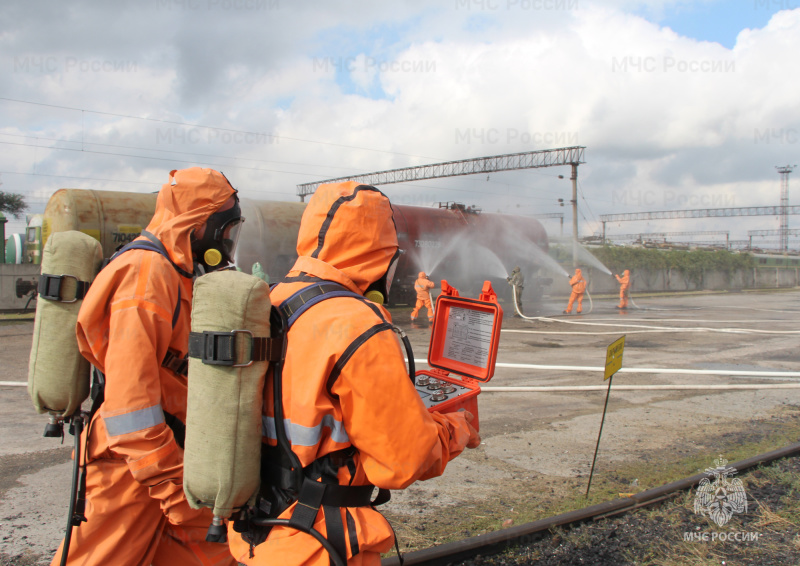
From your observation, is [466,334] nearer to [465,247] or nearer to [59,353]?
[59,353]

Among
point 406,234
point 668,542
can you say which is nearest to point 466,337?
point 668,542

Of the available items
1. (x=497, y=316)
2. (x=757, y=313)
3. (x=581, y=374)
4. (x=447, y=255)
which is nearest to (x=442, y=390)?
(x=497, y=316)

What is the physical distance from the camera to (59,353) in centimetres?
223

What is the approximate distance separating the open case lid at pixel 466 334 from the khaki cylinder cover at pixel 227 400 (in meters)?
0.98

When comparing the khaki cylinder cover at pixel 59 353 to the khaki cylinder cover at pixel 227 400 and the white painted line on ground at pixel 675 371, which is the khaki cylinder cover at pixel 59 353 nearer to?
the khaki cylinder cover at pixel 227 400

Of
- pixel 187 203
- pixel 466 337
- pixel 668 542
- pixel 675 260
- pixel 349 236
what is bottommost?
pixel 668 542

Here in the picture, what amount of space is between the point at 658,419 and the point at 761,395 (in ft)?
7.56

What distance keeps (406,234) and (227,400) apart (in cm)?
1569

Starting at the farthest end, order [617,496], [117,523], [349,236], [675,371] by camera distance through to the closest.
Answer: [675,371] → [617,496] → [117,523] → [349,236]

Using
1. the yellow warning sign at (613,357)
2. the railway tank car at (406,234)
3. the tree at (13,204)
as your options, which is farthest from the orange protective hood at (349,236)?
the tree at (13,204)

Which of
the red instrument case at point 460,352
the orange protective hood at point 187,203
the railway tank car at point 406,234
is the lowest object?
the red instrument case at point 460,352

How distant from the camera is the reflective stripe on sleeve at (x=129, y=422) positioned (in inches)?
76.0

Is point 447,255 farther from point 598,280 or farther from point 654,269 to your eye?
point 654,269

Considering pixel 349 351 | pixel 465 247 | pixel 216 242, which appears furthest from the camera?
pixel 465 247
